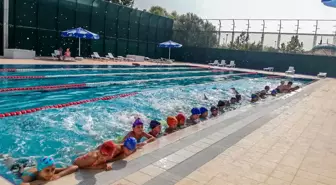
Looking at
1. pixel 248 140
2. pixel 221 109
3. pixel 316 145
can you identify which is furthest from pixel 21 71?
pixel 316 145

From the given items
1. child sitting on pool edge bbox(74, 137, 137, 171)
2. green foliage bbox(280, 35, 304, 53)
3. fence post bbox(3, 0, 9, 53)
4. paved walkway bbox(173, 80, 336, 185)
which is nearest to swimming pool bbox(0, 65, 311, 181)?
child sitting on pool edge bbox(74, 137, 137, 171)

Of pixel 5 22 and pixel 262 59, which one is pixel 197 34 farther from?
pixel 5 22

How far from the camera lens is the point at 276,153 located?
399cm

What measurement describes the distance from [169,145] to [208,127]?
1329 millimetres

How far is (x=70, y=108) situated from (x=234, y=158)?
4.65 metres

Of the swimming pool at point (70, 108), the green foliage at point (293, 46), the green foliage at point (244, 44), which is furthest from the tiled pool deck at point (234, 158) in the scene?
the green foliage at point (244, 44)

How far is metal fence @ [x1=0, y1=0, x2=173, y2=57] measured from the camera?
17281 millimetres

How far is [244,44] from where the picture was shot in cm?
2722

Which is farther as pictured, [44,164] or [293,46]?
[293,46]

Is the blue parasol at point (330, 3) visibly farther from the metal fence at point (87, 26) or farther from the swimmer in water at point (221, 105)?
the metal fence at point (87, 26)

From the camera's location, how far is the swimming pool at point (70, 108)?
4.79 metres

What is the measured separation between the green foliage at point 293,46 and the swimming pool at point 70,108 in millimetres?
14018

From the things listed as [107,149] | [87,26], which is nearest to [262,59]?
[87,26]

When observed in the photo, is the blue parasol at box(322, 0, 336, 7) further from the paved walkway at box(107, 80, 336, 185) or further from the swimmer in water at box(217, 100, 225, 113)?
the swimmer in water at box(217, 100, 225, 113)
